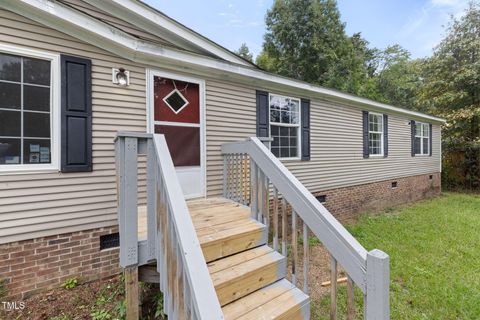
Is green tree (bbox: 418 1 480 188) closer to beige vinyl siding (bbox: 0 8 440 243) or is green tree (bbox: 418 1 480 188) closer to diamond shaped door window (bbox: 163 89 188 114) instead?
beige vinyl siding (bbox: 0 8 440 243)

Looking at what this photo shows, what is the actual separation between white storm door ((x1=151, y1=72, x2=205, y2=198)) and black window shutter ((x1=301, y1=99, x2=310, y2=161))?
2710 mm

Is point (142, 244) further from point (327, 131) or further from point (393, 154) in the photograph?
point (393, 154)

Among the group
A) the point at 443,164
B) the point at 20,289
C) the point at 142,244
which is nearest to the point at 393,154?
the point at 443,164

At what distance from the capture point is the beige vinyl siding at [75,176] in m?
2.99

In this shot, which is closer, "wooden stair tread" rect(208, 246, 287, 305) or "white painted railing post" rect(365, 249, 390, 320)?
"white painted railing post" rect(365, 249, 390, 320)

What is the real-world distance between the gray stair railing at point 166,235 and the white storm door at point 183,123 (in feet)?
6.26

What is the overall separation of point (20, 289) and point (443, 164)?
16.6m

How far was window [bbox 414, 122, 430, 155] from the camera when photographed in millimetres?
10461

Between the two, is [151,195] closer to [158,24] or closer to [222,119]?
[222,119]

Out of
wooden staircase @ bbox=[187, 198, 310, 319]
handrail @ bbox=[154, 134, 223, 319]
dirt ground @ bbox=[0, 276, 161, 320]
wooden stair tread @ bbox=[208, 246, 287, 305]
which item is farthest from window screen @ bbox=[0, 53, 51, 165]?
wooden stair tread @ bbox=[208, 246, 287, 305]

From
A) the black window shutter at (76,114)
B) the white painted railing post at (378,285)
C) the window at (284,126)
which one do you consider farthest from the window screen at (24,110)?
the window at (284,126)

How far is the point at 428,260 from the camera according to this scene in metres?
4.38

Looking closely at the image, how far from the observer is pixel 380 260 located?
1524mm

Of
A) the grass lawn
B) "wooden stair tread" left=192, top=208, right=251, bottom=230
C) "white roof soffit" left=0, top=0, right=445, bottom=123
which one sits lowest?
the grass lawn
